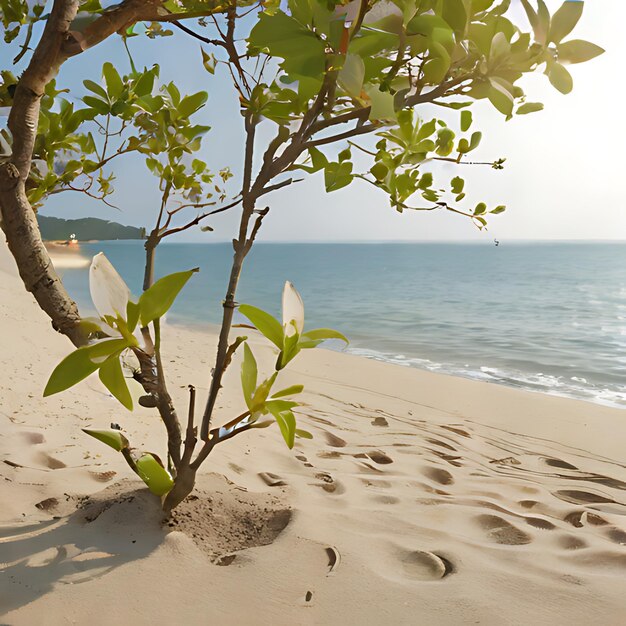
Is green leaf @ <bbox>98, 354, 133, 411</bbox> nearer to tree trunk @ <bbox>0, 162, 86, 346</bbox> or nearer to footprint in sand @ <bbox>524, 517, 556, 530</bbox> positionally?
tree trunk @ <bbox>0, 162, 86, 346</bbox>

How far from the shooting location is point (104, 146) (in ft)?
4.51

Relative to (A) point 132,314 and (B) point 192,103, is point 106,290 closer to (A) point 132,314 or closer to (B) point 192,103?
(A) point 132,314

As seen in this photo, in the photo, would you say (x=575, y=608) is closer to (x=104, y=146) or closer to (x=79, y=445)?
(x=104, y=146)

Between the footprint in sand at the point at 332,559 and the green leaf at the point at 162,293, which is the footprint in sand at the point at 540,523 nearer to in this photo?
the footprint in sand at the point at 332,559

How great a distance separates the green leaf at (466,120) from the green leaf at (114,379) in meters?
0.66

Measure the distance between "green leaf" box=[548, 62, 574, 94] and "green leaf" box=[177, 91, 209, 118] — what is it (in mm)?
763

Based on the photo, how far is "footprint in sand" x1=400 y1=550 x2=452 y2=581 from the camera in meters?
1.15

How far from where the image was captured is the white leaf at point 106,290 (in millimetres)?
916

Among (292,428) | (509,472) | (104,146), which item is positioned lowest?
(509,472)

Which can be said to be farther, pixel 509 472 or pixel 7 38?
pixel 509 472

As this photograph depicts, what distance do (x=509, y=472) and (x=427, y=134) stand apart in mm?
1738

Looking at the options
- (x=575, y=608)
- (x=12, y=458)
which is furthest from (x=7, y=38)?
(x=575, y=608)

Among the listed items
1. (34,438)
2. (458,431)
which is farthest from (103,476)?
(458,431)

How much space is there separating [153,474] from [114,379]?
32 cm
